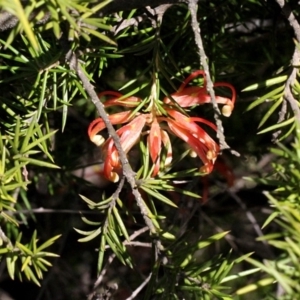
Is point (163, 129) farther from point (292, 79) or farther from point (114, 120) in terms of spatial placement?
point (292, 79)

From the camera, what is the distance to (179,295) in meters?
0.67

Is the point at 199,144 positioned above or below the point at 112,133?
below

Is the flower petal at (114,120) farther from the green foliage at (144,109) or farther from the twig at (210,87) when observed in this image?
the twig at (210,87)

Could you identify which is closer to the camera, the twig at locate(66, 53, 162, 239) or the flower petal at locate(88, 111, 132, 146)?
the twig at locate(66, 53, 162, 239)

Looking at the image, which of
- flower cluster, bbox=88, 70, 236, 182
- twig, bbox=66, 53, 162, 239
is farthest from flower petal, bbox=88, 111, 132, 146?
twig, bbox=66, 53, 162, 239

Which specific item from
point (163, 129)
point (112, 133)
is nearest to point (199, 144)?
point (163, 129)

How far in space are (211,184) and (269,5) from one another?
592 millimetres

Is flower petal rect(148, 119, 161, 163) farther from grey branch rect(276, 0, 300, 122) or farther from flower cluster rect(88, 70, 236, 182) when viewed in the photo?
grey branch rect(276, 0, 300, 122)

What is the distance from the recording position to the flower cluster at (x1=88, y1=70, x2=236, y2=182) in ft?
2.40

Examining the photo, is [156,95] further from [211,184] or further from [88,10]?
[211,184]

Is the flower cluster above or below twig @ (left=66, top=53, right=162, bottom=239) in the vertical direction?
below

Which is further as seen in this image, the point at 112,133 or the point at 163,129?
the point at 163,129

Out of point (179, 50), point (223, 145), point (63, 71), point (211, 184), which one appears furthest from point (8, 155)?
point (211, 184)

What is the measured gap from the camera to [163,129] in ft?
2.52
